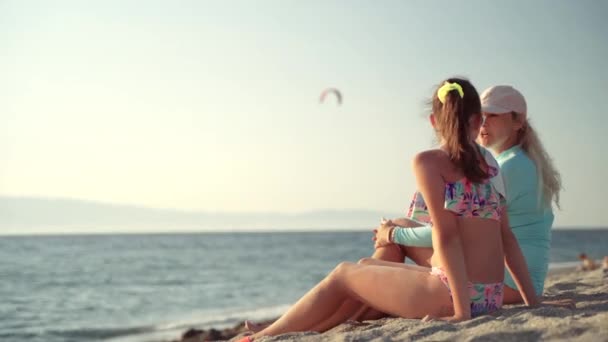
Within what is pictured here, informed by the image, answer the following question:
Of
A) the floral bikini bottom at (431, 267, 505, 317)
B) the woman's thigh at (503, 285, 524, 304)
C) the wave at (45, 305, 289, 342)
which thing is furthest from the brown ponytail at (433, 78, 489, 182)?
the wave at (45, 305, 289, 342)

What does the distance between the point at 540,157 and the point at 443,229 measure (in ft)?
3.57

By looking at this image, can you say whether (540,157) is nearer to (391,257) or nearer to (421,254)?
(421,254)

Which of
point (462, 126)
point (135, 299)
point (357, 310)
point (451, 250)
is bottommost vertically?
point (135, 299)

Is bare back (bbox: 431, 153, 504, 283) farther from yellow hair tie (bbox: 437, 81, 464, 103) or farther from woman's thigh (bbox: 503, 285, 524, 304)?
woman's thigh (bbox: 503, 285, 524, 304)

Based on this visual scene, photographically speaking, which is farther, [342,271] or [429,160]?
[342,271]

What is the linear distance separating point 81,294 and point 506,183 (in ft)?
48.2

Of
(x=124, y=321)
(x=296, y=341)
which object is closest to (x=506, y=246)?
(x=296, y=341)

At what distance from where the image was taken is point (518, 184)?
11.6 feet

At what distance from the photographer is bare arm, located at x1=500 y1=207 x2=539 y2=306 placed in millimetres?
3271

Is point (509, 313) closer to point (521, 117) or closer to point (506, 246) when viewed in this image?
point (506, 246)

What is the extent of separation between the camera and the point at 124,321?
1141 centimetres

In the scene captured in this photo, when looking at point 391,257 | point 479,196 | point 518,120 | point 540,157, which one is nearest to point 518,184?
point 540,157

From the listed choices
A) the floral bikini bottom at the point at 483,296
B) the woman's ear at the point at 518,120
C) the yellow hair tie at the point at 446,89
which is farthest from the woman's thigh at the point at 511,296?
the yellow hair tie at the point at 446,89

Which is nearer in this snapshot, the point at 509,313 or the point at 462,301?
the point at 462,301
